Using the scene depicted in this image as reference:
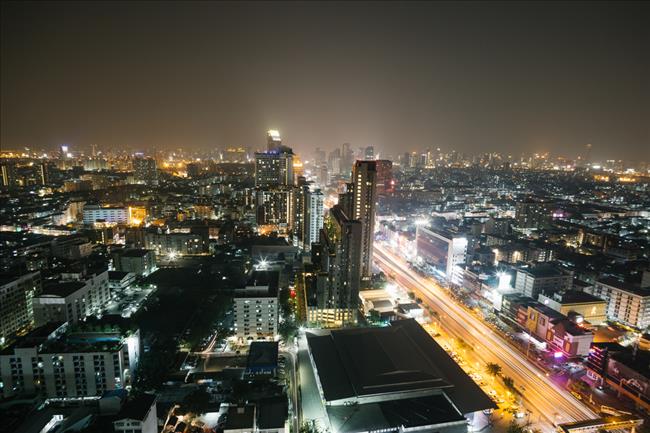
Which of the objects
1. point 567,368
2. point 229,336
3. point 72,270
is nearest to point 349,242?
point 229,336

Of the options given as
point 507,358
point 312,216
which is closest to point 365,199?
point 312,216

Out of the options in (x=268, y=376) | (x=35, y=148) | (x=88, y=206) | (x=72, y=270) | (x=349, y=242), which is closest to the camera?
(x=268, y=376)

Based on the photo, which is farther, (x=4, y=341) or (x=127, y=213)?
(x=127, y=213)

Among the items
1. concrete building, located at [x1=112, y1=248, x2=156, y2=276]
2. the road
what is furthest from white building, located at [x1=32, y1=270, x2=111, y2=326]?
the road

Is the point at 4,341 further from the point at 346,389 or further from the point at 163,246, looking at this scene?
the point at 346,389

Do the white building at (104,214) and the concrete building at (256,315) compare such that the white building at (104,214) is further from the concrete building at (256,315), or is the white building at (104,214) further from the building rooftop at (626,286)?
the building rooftop at (626,286)

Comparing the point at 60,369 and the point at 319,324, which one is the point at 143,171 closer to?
the point at 319,324
